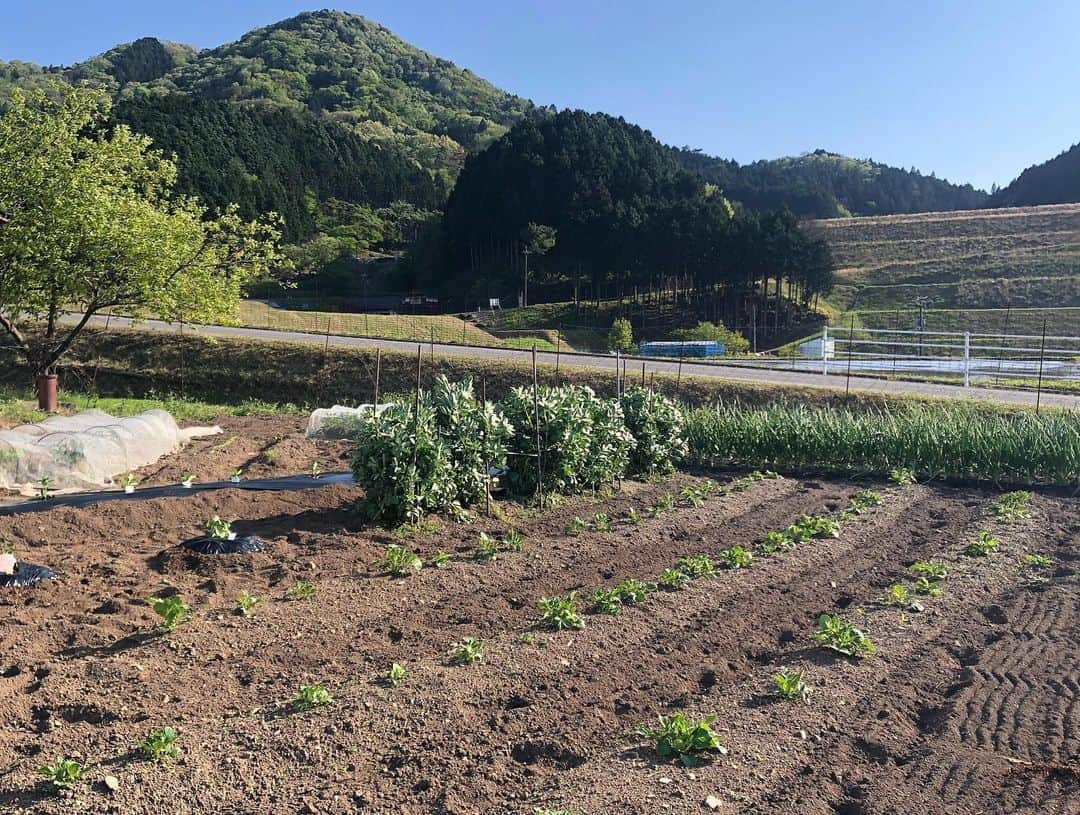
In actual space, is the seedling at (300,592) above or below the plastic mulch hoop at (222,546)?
below

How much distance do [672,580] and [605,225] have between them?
53.3 meters

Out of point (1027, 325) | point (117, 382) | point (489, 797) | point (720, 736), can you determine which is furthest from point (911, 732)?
point (1027, 325)

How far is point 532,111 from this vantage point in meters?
161

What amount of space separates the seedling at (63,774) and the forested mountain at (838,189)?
349 ft

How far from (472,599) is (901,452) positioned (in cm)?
767

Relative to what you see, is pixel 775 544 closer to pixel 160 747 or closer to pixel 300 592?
pixel 300 592

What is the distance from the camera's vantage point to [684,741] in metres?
3.75

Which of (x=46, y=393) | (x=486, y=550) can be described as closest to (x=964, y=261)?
(x=46, y=393)

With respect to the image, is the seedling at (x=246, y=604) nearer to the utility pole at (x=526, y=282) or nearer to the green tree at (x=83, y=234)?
the green tree at (x=83, y=234)

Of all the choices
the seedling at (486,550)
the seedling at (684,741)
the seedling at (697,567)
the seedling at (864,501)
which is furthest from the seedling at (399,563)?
the seedling at (864,501)

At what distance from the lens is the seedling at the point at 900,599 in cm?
588

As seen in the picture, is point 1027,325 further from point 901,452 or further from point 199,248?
point 199,248

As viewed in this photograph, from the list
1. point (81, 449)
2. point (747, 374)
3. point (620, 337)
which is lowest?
point (81, 449)

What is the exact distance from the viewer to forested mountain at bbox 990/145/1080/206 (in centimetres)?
9625
